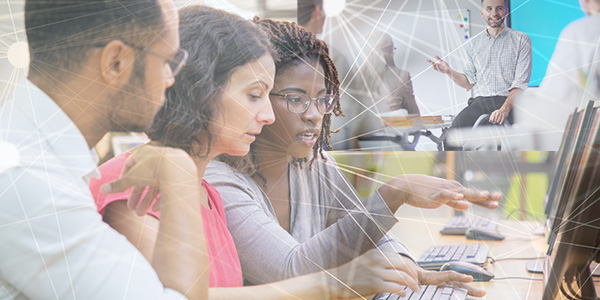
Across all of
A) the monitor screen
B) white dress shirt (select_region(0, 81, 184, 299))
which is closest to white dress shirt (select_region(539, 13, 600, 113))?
the monitor screen

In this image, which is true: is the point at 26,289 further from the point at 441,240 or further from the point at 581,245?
the point at 581,245

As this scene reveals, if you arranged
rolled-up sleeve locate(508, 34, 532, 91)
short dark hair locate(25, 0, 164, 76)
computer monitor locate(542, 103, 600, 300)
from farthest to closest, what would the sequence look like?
short dark hair locate(25, 0, 164, 76) → rolled-up sleeve locate(508, 34, 532, 91) → computer monitor locate(542, 103, 600, 300)

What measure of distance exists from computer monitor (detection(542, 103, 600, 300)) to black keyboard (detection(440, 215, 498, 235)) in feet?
0.39

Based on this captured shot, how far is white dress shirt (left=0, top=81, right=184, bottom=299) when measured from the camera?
43.3 inches

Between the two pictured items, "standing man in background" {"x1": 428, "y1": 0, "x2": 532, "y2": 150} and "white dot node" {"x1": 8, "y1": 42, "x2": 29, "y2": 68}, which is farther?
"white dot node" {"x1": 8, "y1": 42, "x2": 29, "y2": 68}

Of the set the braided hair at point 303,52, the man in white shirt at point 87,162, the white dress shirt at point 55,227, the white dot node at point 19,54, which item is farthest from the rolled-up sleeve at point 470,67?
the white dot node at point 19,54

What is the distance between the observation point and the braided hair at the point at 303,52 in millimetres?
1059

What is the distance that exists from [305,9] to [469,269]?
23.7 inches

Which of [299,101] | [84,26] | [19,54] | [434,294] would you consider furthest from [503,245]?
[19,54]

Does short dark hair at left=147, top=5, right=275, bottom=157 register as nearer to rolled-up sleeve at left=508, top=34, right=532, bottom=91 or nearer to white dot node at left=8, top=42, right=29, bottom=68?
white dot node at left=8, top=42, right=29, bottom=68

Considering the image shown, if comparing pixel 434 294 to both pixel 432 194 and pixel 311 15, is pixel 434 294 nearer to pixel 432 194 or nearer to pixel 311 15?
pixel 432 194

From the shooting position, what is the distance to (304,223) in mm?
1091

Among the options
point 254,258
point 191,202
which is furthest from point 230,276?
point 191,202

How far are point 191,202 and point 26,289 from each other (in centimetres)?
39
